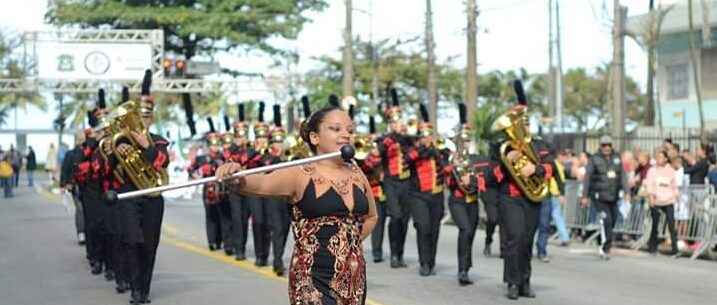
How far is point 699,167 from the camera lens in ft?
73.1

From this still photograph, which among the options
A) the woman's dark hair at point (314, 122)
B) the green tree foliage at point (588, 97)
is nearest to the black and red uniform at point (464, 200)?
the woman's dark hair at point (314, 122)

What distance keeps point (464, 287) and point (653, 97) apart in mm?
32546

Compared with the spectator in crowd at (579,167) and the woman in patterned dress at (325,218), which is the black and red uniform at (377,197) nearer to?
the spectator in crowd at (579,167)

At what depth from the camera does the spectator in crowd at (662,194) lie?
20.8 meters

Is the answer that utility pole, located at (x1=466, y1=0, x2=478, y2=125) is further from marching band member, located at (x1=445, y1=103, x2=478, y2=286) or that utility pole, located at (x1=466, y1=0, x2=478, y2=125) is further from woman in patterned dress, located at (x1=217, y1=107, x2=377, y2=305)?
woman in patterned dress, located at (x1=217, y1=107, x2=377, y2=305)

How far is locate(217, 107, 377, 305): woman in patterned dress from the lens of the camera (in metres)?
7.35

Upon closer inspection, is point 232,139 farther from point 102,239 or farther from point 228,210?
point 102,239

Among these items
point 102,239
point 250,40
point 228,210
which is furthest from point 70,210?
point 250,40

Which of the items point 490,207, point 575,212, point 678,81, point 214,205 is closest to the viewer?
A: point 490,207

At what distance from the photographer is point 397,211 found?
58.5 ft

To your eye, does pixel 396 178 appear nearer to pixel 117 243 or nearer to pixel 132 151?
pixel 117 243

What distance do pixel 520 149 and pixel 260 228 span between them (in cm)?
459

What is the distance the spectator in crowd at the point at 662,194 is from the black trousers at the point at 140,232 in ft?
32.7

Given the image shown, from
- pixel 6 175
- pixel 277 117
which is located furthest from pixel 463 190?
pixel 6 175
